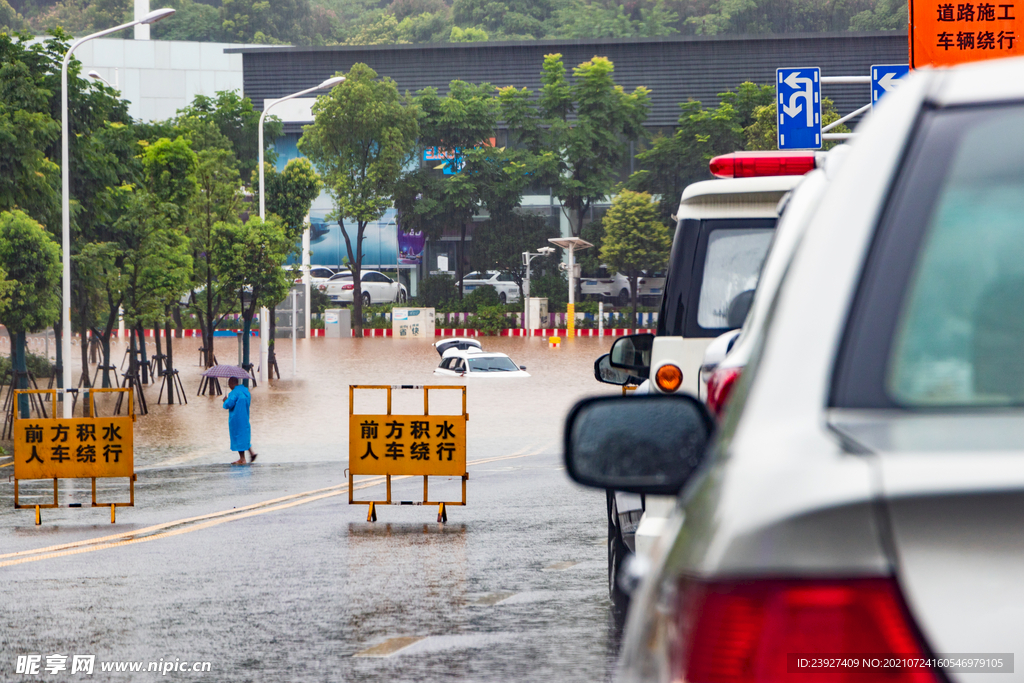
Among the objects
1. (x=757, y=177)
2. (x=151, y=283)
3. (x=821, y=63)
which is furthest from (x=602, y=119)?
(x=757, y=177)

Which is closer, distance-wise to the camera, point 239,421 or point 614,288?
point 239,421

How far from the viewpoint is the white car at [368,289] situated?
6391 cm

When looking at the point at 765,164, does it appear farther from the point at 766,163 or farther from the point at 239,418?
the point at 239,418

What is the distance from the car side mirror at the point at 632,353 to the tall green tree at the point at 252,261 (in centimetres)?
2650

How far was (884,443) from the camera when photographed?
1282mm

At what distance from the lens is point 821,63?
65938 mm

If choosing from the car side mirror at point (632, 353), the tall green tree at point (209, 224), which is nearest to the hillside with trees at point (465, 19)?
the tall green tree at point (209, 224)

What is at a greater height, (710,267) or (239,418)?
(710,267)

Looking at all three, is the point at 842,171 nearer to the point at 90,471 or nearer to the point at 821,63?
the point at 90,471

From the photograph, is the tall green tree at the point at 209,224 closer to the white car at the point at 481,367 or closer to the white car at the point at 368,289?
the white car at the point at 481,367

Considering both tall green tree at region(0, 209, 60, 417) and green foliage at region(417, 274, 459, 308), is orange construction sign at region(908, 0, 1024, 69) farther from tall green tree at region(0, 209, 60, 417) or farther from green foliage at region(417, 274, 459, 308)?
green foliage at region(417, 274, 459, 308)

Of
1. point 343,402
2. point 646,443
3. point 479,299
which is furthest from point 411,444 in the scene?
point 479,299

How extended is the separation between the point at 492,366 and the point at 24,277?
16512mm

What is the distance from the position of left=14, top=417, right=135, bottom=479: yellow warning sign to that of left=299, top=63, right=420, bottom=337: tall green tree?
4485cm
